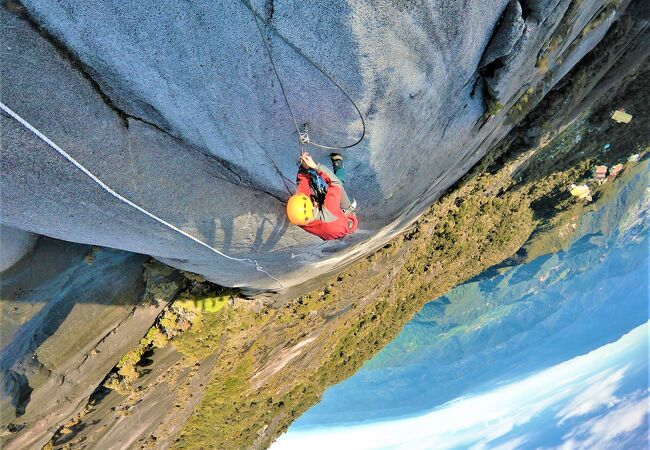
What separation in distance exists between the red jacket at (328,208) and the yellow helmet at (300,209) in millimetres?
339

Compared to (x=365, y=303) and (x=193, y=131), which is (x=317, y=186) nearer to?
(x=193, y=131)

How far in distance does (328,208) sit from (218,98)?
1708 mm

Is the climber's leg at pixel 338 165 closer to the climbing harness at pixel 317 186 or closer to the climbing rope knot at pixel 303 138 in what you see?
the climbing harness at pixel 317 186

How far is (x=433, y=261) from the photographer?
48.5 feet

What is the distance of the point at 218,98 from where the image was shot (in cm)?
413

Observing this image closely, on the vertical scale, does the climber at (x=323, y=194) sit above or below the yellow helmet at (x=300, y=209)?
above

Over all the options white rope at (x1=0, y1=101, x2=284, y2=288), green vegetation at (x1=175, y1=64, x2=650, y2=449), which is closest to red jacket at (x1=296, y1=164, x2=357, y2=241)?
white rope at (x1=0, y1=101, x2=284, y2=288)

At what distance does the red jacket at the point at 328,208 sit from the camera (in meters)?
4.77

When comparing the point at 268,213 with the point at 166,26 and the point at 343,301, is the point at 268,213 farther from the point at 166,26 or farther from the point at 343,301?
the point at 343,301

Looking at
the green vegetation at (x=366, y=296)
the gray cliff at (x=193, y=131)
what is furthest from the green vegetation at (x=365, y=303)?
the gray cliff at (x=193, y=131)

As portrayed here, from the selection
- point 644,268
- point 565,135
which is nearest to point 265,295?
point 565,135

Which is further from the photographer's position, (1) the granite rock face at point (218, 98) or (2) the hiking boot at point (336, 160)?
(2) the hiking boot at point (336, 160)

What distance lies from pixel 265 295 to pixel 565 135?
1274 centimetres

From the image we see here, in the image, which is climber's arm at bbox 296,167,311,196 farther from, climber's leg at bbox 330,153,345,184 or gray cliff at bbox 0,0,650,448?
climber's leg at bbox 330,153,345,184
